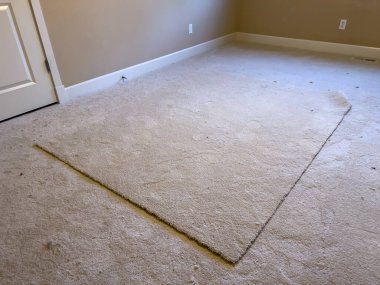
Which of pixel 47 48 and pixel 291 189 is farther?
pixel 47 48

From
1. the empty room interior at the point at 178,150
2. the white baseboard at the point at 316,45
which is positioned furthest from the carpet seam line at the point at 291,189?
the white baseboard at the point at 316,45

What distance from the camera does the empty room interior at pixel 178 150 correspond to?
117 cm

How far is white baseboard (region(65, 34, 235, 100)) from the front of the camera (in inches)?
104

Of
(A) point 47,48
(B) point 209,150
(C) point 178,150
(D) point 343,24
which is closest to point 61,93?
(A) point 47,48

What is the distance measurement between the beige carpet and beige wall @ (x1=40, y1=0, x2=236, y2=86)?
0.44 m

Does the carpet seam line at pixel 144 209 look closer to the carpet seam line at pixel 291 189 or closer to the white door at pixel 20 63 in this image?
the carpet seam line at pixel 291 189

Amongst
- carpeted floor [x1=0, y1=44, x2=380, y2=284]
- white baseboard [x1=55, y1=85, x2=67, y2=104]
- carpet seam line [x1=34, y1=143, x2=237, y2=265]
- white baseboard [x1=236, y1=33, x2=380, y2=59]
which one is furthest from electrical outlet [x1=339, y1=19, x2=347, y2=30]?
carpet seam line [x1=34, y1=143, x2=237, y2=265]

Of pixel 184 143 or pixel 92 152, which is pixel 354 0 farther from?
pixel 92 152

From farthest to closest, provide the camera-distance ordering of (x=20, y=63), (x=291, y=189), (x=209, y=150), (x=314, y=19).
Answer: (x=314, y=19) < (x=20, y=63) < (x=209, y=150) < (x=291, y=189)

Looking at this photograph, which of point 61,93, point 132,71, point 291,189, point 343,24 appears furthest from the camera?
point 343,24

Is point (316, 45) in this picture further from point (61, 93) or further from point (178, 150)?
point (61, 93)

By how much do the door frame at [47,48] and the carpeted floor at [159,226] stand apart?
0.38m

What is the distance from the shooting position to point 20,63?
88.0 inches

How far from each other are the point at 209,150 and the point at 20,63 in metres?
1.60
